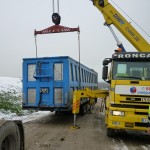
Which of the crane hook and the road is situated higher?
the crane hook

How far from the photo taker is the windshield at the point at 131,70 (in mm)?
9891

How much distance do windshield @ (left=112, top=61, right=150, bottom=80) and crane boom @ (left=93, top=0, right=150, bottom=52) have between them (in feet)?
12.8

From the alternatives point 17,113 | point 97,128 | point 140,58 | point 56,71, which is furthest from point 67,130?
point 17,113

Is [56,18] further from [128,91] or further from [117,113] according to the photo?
[117,113]

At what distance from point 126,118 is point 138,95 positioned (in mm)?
772

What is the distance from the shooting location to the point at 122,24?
1415cm

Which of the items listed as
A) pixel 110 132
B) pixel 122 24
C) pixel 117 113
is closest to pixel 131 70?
pixel 117 113

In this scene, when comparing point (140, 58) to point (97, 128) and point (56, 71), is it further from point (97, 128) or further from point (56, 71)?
point (56, 71)

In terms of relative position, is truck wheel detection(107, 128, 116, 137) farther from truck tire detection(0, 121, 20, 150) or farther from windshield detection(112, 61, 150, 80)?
truck tire detection(0, 121, 20, 150)

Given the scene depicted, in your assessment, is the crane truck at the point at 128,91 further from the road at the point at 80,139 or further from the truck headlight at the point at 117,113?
the road at the point at 80,139

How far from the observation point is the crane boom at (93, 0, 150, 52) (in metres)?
13.9

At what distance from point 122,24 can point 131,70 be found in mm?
4626

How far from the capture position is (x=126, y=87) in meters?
9.73

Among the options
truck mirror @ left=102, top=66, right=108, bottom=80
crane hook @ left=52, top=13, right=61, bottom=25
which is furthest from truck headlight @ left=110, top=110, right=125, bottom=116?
crane hook @ left=52, top=13, right=61, bottom=25
